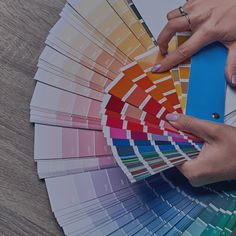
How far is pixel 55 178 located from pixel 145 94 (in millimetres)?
214

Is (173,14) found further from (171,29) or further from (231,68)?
(231,68)

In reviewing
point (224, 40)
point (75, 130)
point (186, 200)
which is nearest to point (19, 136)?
point (75, 130)

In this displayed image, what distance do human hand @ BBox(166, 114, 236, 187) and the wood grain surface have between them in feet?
0.80

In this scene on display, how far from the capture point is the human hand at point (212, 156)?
31.1 inches

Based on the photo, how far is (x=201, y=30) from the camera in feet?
2.91

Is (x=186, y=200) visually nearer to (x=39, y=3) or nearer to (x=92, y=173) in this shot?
(x=92, y=173)

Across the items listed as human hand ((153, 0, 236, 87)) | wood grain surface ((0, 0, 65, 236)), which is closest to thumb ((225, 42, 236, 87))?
human hand ((153, 0, 236, 87))

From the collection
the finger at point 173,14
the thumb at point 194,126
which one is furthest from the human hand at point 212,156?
the finger at point 173,14

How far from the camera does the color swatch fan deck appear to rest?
31.2 inches

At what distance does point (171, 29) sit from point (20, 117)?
12.5 inches

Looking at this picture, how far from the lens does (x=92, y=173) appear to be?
2.72ft

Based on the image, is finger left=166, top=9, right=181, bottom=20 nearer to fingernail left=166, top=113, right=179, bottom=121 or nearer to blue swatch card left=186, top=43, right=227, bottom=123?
blue swatch card left=186, top=43, right=227, bottom=123

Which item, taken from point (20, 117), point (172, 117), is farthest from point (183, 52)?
point (20, 117)

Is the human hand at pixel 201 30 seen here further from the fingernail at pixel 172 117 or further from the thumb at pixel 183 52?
the fingernail at pixel 172 117
